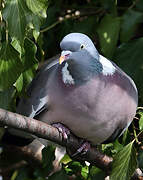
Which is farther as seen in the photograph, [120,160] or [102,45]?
[102,45]

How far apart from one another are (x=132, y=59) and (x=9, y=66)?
0.64 meters

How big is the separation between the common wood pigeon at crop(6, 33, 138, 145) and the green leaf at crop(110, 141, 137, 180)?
13 cm

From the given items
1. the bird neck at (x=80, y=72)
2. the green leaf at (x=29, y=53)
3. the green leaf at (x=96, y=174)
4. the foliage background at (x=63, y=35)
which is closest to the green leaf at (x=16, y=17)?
the foliage background at (x=63, y=35)

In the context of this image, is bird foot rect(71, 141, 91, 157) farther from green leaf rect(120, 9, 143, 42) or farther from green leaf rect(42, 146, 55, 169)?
green leaf rect(120, 9, 143, 42)

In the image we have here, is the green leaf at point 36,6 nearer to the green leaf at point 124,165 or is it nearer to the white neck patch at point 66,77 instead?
the white neck patch at point 66,77

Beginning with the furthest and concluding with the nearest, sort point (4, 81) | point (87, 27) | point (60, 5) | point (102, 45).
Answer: point (60, 5), point (87, 27), point (102, 45), point (4, 81)

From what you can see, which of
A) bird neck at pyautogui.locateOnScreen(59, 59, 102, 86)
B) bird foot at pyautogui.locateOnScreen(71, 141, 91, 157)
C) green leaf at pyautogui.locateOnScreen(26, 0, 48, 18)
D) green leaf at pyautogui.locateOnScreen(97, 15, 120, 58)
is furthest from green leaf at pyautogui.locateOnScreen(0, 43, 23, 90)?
green leaf at pyautogui.locateOnScreen(97, 15, 120, 58)

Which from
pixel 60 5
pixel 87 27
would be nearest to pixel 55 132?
pixel 87 27

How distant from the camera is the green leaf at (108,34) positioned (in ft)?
6.12

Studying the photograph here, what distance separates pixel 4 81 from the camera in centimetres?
135

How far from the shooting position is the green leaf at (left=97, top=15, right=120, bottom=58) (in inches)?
73.4

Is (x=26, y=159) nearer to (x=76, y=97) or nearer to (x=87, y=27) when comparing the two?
(x=87, y=27)

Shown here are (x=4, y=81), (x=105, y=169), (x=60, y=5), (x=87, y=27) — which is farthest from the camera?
(x=60, y=5)

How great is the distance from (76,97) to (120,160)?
216 mm
